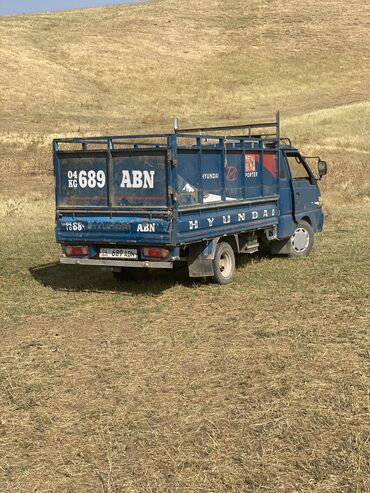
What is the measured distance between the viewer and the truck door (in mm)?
12461

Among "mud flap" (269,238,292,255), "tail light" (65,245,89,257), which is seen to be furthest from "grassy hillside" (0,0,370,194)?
"tail light" (65,245,89,257)

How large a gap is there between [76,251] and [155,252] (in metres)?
1.32

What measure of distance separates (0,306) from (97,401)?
399 cm

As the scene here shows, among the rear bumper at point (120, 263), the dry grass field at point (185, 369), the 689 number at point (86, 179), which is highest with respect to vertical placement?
the 689 number at point (86, 179)

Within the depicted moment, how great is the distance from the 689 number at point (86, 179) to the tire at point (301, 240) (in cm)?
439

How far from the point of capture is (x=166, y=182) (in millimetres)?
9047

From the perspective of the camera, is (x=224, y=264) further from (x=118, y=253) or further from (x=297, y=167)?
(x=297, y=167)

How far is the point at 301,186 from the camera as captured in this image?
1273 cm

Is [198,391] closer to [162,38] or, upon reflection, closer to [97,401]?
[97,401]

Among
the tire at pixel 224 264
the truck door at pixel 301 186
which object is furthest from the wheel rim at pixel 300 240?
the tire at pixel 224 264

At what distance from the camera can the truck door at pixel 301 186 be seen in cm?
1246

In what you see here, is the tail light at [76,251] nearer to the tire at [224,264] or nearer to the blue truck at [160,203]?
the blue truck at [160,203]

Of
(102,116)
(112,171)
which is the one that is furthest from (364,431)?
(102,116)

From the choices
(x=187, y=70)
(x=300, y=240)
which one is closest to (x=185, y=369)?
(x=300, y=240)
